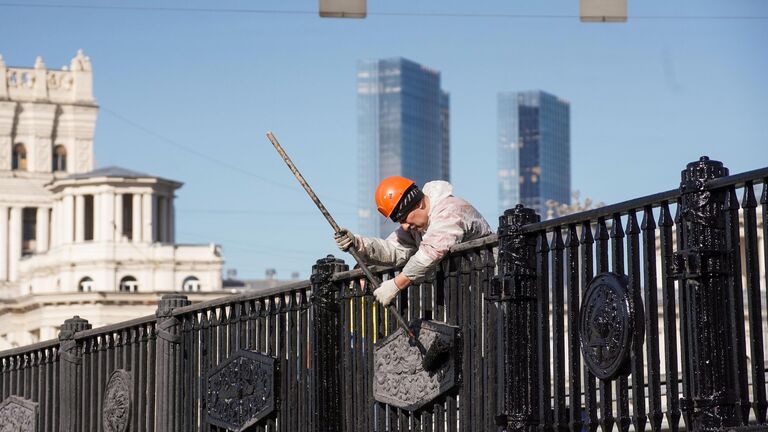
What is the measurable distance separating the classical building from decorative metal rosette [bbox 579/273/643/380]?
131m

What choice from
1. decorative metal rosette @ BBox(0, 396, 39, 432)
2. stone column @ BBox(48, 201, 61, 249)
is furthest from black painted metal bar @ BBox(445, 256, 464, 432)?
stone column @ BBox(48, 201, 61, 249)

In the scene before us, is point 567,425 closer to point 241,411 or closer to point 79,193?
point 241,411

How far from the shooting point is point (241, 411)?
38.8ft

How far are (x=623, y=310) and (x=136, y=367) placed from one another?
6.48m

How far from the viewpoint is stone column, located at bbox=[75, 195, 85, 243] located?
154750 mm

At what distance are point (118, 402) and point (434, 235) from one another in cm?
502

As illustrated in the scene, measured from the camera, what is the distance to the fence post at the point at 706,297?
7320 mm

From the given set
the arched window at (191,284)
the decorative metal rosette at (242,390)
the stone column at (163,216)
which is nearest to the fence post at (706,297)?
the decorative metal rosette at (242,390)

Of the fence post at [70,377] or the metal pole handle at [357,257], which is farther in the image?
the fence post at [70,377]

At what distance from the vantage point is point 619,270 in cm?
813

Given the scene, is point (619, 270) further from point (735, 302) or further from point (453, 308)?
point (453, 308)

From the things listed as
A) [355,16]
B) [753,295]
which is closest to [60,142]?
[355,16]

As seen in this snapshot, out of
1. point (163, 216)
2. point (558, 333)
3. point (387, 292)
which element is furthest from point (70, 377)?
point (163, 216)

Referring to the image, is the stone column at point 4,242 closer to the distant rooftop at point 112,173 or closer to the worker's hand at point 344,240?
the distant rooftop at point 112,173
